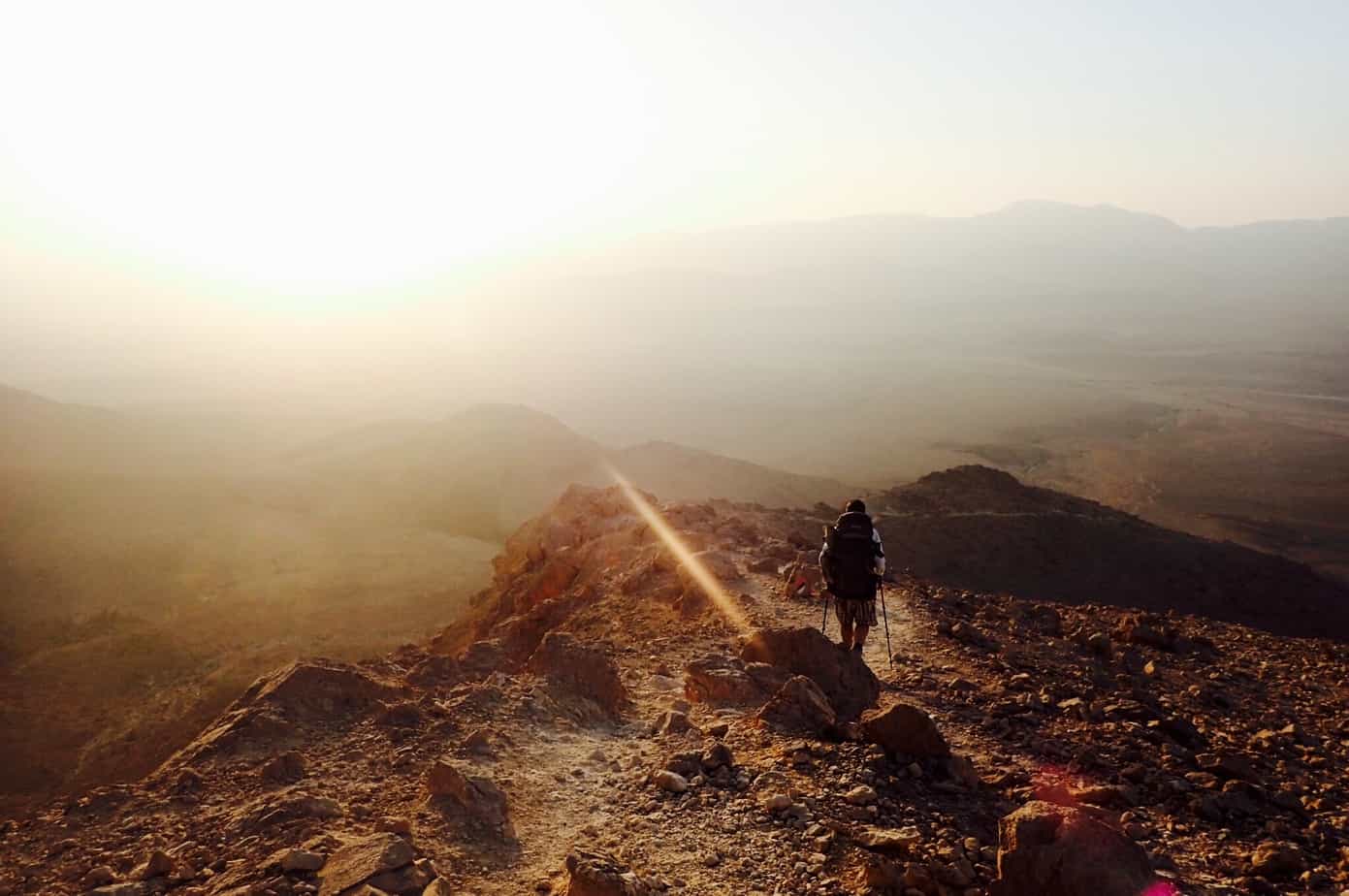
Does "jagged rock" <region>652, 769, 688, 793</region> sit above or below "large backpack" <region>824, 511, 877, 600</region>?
below

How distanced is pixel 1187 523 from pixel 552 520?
3427 cm

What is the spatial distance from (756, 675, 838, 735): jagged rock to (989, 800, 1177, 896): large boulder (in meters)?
2.26

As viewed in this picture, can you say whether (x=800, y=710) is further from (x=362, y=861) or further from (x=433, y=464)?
(x=433, y=464)

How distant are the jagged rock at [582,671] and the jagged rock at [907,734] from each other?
254 centimetres

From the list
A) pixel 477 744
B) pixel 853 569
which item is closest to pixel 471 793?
pixel 477 744

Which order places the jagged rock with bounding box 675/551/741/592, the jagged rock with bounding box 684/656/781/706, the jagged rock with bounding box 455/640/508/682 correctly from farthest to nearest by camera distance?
the jagged rock with bounding box 675/551/741/592 → the jagged rock with bounding box 455/640/508/682 → the jagged rock with bounding box 684/656/781/706

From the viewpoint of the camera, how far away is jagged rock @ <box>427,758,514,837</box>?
528 cm

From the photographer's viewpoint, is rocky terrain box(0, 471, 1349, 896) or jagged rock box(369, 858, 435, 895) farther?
rocky terrain box(0, 471, 1349, 896)

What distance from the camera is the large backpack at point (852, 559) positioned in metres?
7.74

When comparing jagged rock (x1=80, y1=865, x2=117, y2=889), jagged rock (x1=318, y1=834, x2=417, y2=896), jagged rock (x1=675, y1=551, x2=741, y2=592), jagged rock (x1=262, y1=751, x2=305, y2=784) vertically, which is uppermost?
jagged rock (x1=318, y1=834, x2=417, y2=896)

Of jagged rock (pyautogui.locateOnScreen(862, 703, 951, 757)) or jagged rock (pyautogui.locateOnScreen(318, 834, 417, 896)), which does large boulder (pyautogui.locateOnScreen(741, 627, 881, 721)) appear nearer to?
jagged rock (pyautogui.locateOnScreen(862, 703, 951, 757))

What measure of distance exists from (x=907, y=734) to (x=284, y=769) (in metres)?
4.70

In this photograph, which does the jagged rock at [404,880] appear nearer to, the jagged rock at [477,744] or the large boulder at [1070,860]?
the jagged rock at [477,744]

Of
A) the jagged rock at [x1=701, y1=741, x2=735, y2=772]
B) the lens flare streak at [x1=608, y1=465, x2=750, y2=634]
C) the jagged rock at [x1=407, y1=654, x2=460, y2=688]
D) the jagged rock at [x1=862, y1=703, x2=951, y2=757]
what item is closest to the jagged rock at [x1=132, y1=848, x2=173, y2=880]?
the jagged rock at [x1=407, y1=654, x2=460, y2=688]
